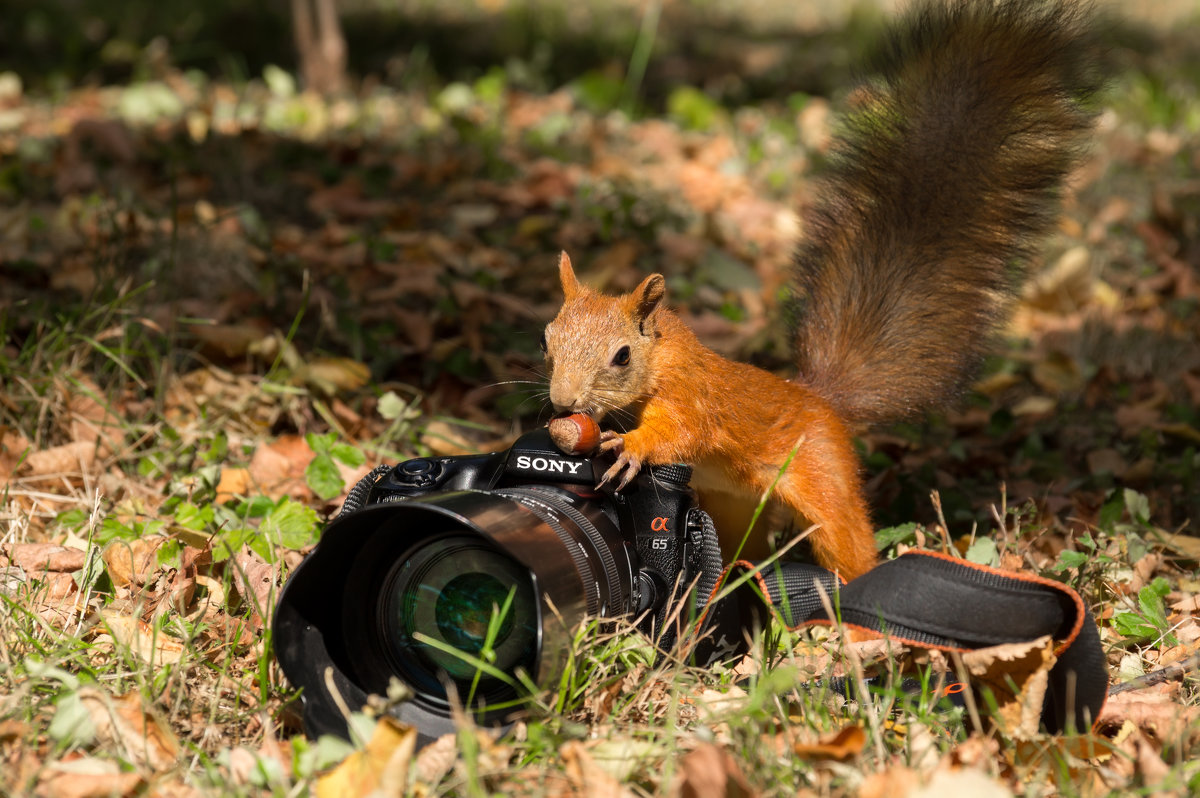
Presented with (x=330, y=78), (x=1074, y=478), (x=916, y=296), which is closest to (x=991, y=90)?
(x=916, y=296)

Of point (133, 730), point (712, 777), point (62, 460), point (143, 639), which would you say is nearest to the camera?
point (712, 777)

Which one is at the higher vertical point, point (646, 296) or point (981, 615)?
point (646, 296)

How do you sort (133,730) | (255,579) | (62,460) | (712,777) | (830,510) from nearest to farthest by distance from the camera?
(712,777) → (133,730) → (255,579) → (830,510) → (62,460)

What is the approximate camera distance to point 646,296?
2.14m

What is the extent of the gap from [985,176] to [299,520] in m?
1.66

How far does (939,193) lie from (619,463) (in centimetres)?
104

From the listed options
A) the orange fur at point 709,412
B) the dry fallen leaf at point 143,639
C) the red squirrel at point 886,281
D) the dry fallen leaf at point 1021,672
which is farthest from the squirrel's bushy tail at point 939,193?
the dry fallen leaf at point 143,639

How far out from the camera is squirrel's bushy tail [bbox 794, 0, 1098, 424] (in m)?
2.31

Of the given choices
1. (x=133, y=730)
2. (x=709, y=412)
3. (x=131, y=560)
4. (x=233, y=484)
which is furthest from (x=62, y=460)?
(x=709, y=412)

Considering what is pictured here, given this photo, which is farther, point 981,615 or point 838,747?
point 981,615

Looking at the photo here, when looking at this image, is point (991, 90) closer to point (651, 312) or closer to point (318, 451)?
point (651, 312)

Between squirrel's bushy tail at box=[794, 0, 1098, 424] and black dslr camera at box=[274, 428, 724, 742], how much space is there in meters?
0.78

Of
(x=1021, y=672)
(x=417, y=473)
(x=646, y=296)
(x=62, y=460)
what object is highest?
(x=646, y=296)

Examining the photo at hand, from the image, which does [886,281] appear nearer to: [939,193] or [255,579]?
[939,193]
